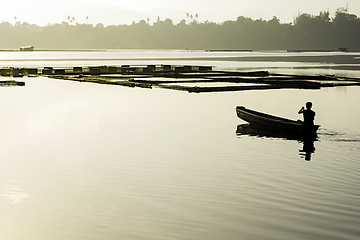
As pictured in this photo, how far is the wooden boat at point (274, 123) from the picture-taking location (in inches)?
Result: 1027

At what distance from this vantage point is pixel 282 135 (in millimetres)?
27125

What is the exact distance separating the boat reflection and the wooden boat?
0.19 m

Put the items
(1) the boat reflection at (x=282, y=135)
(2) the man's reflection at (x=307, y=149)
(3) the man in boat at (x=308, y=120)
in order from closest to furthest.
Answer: (2) the man's reflection at (x=307, y=149), (1) the boat reflection at (x=282, y=135), (3) the man in boat at (x=308, y=120)

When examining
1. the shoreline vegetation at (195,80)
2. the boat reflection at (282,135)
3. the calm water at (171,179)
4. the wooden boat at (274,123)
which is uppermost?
the shoreline vegetation at (195,80)

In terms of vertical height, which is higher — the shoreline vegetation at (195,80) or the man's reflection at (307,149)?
the shoreline vegetation at (195,80)

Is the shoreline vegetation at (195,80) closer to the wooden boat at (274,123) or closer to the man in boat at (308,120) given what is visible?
the wooden boat at (274,123)

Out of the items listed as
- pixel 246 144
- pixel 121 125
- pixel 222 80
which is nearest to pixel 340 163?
pixel 246 144

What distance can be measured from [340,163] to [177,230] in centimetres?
943

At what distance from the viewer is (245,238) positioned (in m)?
12.3

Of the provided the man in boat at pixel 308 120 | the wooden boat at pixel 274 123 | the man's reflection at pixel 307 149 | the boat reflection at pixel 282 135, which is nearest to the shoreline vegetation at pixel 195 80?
the boat reflection at pixel 282 135

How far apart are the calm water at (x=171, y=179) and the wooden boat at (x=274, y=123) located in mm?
747

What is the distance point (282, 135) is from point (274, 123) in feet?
Result: 2.11

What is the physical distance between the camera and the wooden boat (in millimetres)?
26094

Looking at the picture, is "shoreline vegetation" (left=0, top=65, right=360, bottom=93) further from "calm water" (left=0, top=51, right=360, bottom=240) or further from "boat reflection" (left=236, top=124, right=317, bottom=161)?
"boat reflection" (left=236, top=124, right=317, bottom=161)
